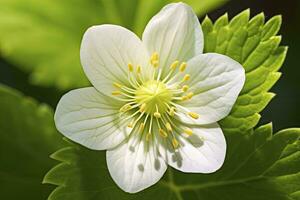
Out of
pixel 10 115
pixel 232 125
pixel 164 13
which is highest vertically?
pixel 164 13

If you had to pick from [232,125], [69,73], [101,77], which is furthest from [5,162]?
[232,125]

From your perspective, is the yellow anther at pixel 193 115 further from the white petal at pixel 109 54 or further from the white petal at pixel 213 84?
the white petal at pixel 109 54

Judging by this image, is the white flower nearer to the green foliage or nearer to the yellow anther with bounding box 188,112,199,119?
the yellow anther with bounding box 188,112,199,119

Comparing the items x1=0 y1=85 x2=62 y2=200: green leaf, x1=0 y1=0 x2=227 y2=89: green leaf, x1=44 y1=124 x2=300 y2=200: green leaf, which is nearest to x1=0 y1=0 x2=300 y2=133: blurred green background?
x1=0 y1=0 x2=227 y2=89: green leaf

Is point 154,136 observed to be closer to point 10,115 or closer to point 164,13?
point 164,13

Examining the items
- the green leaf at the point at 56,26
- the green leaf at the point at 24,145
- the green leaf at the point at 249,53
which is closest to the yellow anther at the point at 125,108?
the green leaf at the point at 249,53

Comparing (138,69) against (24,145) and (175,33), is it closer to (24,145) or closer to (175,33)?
(175,33)

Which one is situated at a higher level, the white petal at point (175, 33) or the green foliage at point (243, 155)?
the white petal at point (175, 33)
